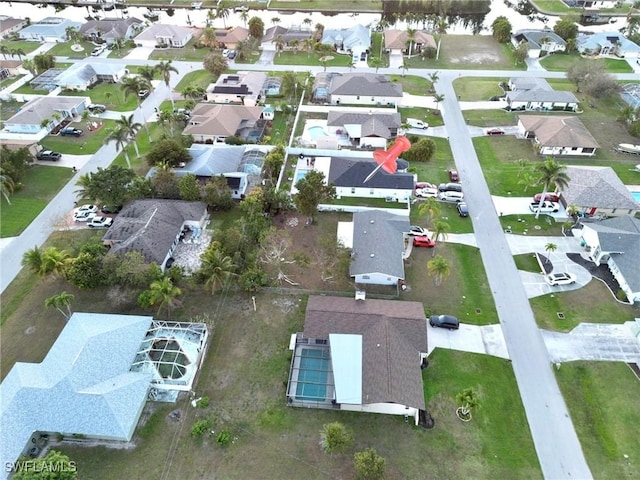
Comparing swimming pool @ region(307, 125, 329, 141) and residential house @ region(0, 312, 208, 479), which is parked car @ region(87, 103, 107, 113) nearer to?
swimming pool @ region(307, 125, 329, 141)

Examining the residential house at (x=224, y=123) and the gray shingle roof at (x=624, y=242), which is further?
the residential house at (x=224, y=123)

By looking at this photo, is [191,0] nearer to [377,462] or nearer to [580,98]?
[580,98]

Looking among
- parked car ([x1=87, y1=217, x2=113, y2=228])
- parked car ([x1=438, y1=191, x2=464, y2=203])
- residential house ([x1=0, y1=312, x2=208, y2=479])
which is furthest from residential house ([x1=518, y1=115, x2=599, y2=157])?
parked car ([x1=87, y1=217, x2=113, y2=228])

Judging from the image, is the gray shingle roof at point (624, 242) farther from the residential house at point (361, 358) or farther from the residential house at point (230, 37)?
the residential house at point (230, 37)

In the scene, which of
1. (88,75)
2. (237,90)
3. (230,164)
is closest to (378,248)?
(230,164)

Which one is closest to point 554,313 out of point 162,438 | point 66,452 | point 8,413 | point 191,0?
point 162,438

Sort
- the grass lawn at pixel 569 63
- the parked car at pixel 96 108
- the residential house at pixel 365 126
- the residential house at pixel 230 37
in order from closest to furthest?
the residential house at pixel 365 126
the parked car at pixel 96 108
the grass lawn at pixel 569 63
the residential house at pixel 230 37

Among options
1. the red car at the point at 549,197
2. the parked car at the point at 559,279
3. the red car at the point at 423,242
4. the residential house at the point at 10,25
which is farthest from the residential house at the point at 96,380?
the residential house at the point at 10,25
